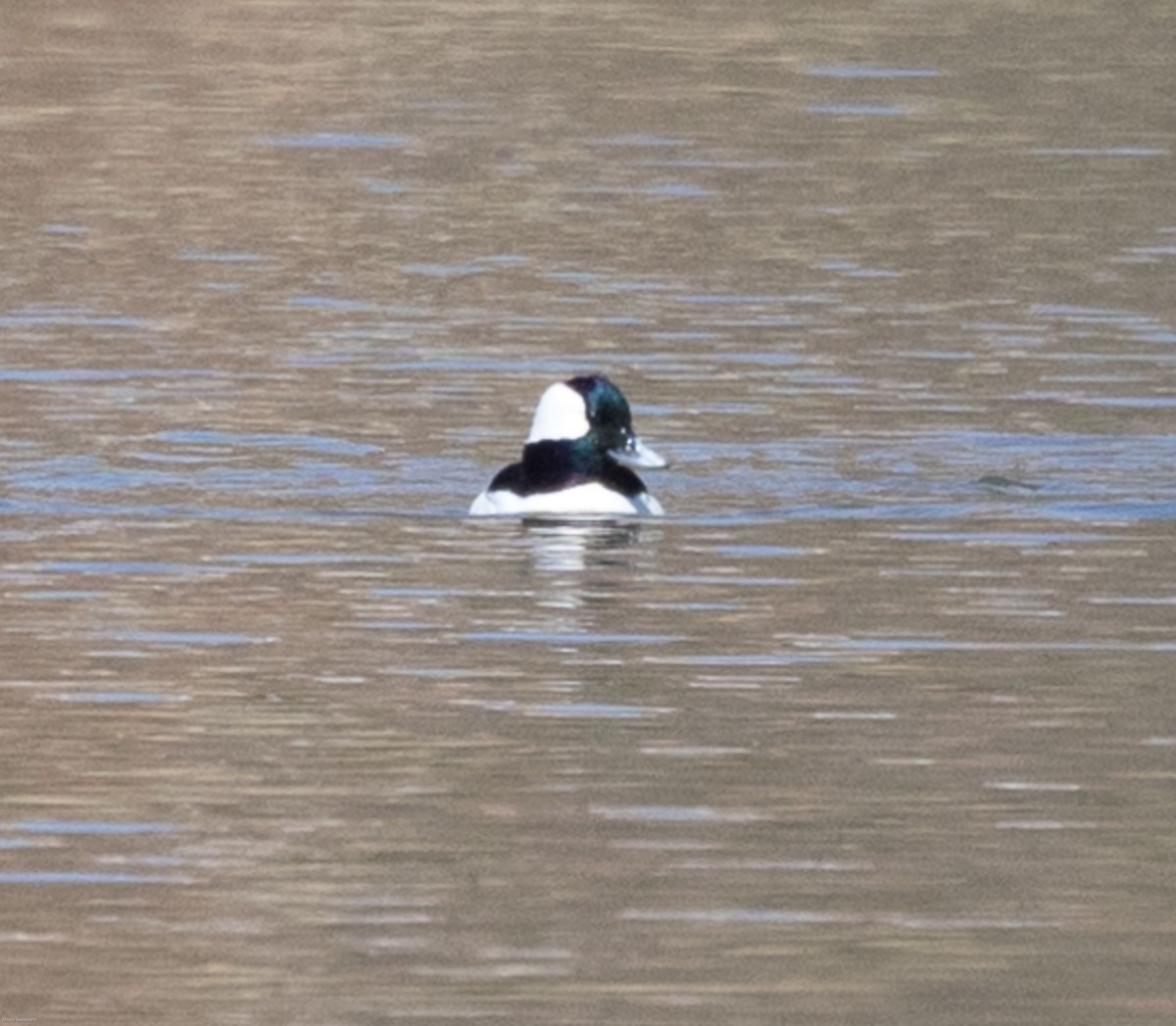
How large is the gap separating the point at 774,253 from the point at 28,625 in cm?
1238

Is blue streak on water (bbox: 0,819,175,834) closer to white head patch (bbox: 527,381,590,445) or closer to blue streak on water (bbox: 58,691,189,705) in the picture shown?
blue streak on water (bbox: 58,691,189,705)

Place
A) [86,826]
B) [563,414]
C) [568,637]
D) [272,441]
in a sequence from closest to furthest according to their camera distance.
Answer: [86,826]
[568,637]
[563,414]
[272,441]

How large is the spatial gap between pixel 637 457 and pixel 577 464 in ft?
1.00

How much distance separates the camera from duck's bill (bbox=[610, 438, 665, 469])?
18.7 m

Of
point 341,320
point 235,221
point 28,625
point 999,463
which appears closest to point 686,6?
point 235,221

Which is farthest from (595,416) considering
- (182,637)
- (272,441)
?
(182,637)

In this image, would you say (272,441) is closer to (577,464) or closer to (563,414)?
(563,414)

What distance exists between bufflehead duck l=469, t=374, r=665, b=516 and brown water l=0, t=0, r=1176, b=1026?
6.7 inches

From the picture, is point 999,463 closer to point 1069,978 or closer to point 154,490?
point 154,490

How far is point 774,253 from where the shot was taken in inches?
1067

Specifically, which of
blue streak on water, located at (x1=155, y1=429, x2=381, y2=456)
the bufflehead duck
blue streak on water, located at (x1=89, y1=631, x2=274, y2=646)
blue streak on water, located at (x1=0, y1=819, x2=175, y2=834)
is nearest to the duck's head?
the bufflehead duck

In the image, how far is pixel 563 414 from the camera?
61.4ft

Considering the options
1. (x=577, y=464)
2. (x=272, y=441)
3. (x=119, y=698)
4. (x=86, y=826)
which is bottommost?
(x=272, y=441)

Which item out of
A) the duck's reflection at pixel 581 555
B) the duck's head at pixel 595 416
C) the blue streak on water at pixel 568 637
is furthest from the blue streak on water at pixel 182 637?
the duck's head at pixel 595 416
